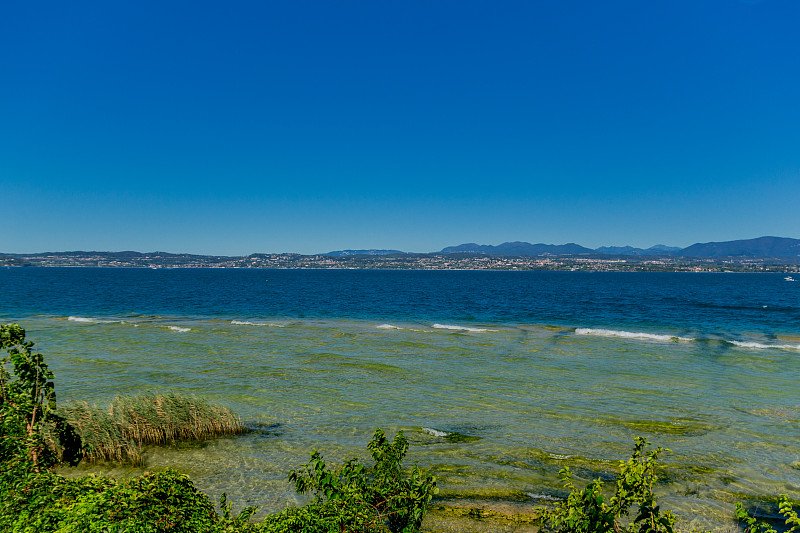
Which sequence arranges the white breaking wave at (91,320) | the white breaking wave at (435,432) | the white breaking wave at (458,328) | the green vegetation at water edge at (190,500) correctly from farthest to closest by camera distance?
the white breaking wave at (91,320) → the white breaking wave at (458,328) → the white breaking wave at (435,432) → the green vegetation at water edge at (190,500)

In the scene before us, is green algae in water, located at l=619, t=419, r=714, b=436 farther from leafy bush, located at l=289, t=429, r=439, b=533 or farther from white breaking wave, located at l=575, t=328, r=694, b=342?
white breaking wave, located at l=575, t=328, r=694, b=342

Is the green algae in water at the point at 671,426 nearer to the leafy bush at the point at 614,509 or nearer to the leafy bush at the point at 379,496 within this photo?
the leafy bush at the point at 614,509

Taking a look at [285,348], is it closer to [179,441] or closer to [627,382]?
[179,441]

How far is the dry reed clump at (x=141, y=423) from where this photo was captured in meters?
16.3

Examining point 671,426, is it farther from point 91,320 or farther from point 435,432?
point 91,320

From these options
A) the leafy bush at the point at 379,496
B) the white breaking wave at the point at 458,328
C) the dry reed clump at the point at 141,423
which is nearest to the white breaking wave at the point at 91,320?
the white breaking wave at the point at 458,328

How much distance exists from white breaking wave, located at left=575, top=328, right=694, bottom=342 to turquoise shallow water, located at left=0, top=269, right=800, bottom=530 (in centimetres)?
33

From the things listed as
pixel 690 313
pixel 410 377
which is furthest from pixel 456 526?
pixel 690 313

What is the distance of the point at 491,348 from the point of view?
44.9m

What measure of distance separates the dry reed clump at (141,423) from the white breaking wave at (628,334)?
46.7 metres

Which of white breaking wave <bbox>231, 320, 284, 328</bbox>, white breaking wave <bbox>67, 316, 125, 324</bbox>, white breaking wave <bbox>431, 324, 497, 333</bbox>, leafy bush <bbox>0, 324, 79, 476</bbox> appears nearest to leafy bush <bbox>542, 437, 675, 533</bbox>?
leafy bush <bbox>0, 324, 79, 476</bbox>

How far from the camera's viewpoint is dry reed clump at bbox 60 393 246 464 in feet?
53.6

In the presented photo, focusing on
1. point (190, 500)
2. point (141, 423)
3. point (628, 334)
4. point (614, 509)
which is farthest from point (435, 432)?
point (628, 334)

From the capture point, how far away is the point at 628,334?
55.8 metres
